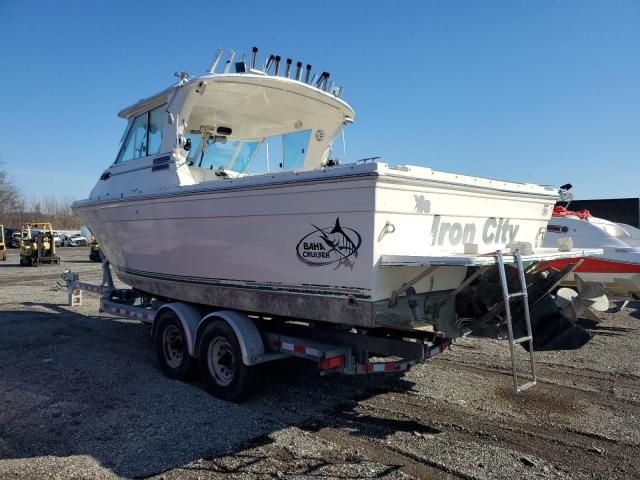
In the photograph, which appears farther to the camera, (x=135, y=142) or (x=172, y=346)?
(x=135, y=142)

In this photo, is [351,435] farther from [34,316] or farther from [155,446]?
[34,316]

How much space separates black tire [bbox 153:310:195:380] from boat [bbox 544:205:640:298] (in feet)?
19.8

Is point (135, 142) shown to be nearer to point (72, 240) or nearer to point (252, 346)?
point (252, 346)

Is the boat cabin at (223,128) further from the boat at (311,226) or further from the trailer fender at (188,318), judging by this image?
the trailer fender at (188,318)

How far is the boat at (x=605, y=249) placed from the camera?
341 inches

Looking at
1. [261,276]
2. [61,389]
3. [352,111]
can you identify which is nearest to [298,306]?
[261,276]

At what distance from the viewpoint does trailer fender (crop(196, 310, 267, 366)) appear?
4738 mm

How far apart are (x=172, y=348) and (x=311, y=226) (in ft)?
8.83

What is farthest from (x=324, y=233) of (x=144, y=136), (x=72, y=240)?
(x=72, y=240)

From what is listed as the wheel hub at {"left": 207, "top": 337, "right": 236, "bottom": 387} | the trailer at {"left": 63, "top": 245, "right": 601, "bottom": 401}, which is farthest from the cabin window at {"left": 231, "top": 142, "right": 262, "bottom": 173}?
the wheel hub at {"left": 207, "top": 337, "right": 236, "bottom": 387}

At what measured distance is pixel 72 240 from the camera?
4412cm

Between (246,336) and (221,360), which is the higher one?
(246,336)

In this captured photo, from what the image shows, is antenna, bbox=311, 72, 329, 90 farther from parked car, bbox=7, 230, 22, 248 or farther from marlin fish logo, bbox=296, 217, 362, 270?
parked car, bbox=7, 230, 22, 248

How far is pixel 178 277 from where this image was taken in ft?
19.1
